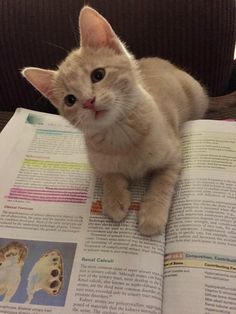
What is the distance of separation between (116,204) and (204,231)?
19 centimetres

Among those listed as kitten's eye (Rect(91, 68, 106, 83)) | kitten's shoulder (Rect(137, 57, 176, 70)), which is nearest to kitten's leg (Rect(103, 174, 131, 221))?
kitten's eye (Rect(91, 68, 106, 83))

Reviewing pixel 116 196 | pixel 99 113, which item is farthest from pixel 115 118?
pixel 116 196

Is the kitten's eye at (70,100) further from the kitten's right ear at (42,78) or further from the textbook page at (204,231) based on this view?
the textbook page at (204,231)

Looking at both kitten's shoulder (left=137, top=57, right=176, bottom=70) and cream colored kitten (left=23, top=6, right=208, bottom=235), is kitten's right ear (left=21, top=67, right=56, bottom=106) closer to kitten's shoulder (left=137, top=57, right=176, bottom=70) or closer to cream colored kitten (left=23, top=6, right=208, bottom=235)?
cream colored kitten (left=23, top=6, right=208, bottom=235)

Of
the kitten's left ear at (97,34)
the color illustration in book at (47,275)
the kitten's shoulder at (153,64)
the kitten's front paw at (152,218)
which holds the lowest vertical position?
the color illustration in book at (47,275)

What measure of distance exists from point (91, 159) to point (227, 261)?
→ 0.37 m

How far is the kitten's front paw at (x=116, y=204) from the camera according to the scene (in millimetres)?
745

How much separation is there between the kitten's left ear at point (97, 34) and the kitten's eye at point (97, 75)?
74 mm

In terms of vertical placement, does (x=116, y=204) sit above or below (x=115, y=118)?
below

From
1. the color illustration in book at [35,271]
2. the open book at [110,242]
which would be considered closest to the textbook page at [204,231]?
the open book at [110,242]

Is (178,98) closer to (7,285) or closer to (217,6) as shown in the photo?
(217,6)

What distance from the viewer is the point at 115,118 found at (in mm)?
754

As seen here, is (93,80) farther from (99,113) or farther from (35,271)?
(35,271)

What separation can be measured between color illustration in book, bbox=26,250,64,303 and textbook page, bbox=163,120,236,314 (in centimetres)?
20
